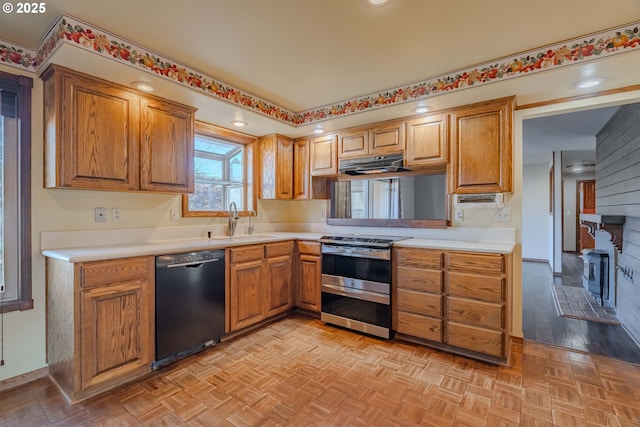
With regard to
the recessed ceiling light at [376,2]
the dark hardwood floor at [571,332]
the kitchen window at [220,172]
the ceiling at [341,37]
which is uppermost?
the ceiling at [341,37]

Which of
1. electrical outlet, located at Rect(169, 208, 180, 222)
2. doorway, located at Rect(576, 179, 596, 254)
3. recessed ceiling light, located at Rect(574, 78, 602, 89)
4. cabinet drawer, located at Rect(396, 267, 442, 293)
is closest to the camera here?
recessed ceiling light, located at Rect(574, 78, 602, 89)

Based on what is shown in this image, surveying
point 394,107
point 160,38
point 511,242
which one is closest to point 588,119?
point 511,242

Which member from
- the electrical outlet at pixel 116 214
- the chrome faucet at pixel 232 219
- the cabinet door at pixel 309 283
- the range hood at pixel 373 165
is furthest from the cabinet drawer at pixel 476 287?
the electrical outlet at pixel 116 214

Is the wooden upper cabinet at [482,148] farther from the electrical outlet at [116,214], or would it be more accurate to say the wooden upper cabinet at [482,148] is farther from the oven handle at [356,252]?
the electrical outlet at [116,214]

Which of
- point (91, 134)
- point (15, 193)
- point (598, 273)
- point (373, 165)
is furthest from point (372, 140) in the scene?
point (598, 273)

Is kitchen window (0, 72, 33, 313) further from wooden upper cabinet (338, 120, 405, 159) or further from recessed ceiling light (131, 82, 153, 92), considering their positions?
wooden upper cabinet (338, 120, 405, 159)

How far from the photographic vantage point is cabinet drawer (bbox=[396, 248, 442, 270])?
8.43ft

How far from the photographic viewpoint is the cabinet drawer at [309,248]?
3304mm

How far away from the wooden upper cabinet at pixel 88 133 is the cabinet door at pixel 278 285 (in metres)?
1.48

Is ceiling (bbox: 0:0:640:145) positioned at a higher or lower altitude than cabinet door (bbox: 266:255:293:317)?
higher

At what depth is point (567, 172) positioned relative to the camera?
315 inches

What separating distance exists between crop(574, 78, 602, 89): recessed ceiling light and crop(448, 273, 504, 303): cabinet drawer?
1.60m

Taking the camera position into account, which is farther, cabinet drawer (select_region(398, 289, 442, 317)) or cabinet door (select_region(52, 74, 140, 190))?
cabinet drawer (select_region(398, 289, 442, 317))

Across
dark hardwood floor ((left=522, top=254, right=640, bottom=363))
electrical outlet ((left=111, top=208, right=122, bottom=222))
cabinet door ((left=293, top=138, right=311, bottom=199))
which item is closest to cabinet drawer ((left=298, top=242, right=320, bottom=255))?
cabinet door ((left=293, top=138, right=311, bottom=199))
